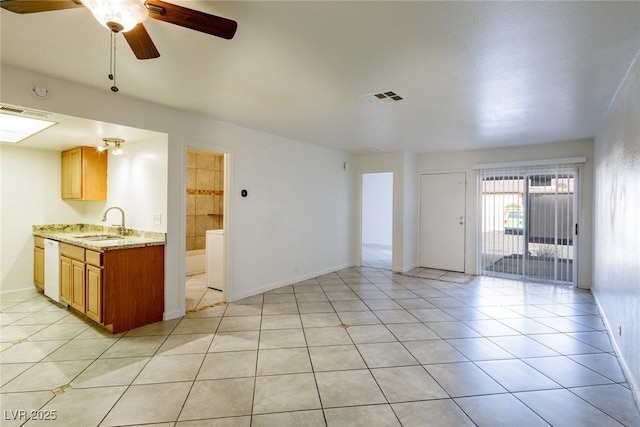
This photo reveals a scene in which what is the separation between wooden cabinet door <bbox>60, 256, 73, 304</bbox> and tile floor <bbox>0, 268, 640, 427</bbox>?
0.69 ft

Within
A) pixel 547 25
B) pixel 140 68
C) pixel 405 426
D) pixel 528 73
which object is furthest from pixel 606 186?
pixel 140 68

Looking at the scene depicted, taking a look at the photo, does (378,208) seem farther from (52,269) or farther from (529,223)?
(52,269)

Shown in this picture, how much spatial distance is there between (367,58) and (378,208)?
7836 mm

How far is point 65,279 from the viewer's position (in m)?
3.57

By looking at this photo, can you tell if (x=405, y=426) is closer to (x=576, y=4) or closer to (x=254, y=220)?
(x=576, y=4)

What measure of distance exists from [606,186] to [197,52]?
14.4 ft

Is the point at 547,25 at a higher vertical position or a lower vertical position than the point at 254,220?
higher

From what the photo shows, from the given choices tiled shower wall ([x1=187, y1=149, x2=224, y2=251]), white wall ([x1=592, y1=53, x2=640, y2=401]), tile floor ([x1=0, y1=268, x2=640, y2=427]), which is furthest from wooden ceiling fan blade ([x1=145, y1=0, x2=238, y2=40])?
tiled shower wall ([x1=187, y1=149, x2=224, y2=251])

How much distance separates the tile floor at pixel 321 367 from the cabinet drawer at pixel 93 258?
2.35 ft

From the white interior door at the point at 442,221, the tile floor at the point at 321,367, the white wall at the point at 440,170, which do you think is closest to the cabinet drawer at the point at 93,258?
the tile floor at the point at 321,367

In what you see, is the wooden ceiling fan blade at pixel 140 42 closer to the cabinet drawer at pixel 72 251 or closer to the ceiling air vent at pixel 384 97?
the ceiling air vent at pixel 384 97

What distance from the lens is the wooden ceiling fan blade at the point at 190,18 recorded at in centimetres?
137

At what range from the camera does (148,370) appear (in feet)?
7.87

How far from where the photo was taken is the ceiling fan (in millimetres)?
1263
